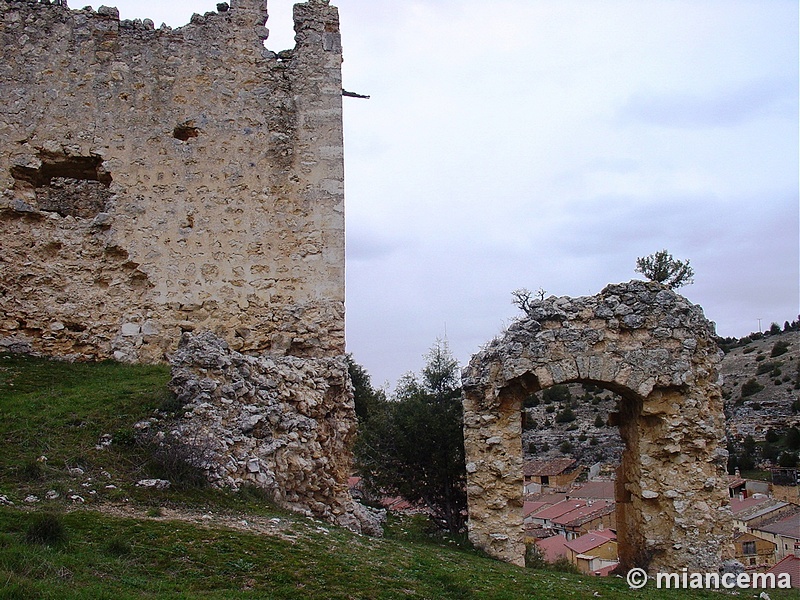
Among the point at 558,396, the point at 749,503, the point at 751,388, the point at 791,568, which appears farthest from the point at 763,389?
the point at 791,568

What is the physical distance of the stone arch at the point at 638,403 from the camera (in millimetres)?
10211

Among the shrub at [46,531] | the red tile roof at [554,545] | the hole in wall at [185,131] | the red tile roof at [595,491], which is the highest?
the hole in wall at [185,131]

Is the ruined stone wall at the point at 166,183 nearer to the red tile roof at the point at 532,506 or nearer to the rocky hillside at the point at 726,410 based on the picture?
the red tile roof at the point at 532,506

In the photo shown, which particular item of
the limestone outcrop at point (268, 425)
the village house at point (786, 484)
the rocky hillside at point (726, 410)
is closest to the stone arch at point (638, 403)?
the limestone outcrop at point (268, 425)

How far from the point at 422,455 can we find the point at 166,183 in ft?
25.2

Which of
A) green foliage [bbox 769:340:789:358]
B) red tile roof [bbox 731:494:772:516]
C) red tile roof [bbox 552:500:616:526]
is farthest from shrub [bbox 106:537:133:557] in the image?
green foliage [bbox 769:340:789:358]

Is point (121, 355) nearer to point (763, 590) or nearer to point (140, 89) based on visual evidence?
point (140, 89)

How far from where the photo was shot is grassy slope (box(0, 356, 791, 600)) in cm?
487

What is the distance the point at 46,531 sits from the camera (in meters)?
5.17

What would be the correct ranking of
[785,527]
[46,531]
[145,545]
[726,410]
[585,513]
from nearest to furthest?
[46,531] < [145,545] < [785,527] < [585,513] < [726,410]

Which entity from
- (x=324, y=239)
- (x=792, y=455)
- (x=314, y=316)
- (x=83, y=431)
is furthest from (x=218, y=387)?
(x=792, y=455)

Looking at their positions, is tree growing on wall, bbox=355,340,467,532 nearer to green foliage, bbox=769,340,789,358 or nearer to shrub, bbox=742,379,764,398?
shrub, bbox=742,379,764,398

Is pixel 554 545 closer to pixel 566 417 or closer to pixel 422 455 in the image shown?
pixel 422 455

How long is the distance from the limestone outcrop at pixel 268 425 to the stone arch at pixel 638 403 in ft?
6.03
